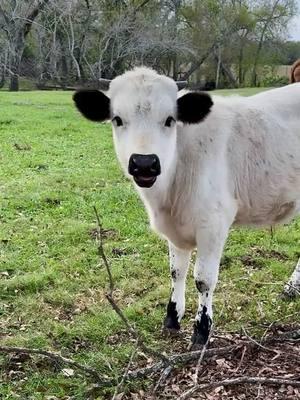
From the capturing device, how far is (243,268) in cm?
621

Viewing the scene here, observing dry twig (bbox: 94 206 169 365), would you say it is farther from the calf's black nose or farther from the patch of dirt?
the calf's black nose

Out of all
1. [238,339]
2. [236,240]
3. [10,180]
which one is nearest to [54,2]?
[10,180]

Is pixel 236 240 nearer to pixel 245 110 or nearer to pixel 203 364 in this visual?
pixel 245 110

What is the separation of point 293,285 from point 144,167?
267cm

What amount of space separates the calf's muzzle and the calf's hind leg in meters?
2.33

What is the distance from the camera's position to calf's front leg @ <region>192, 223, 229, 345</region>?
4.36 metres

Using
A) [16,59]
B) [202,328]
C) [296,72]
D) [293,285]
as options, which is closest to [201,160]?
[202,328]

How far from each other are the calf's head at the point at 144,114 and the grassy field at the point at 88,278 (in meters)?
1.48

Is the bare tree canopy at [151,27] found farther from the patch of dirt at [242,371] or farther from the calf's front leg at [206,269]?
the patch of dirt at [242,371]

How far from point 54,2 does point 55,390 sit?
36897mm

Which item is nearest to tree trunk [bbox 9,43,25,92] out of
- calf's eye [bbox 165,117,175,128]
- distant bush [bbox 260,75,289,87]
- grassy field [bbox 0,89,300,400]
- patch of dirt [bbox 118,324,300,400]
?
distant bush [bbox 260,75,289,87]

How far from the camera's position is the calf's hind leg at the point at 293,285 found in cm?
548

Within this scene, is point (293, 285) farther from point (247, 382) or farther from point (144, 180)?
point (144, 180)

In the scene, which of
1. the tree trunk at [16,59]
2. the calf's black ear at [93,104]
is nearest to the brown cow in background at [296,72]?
the calf's black ear at [93,104]
